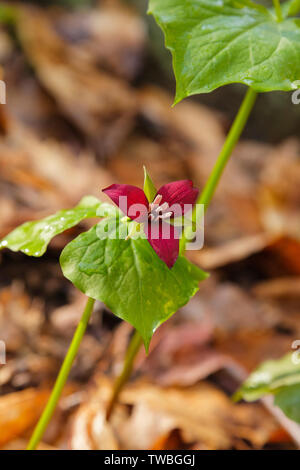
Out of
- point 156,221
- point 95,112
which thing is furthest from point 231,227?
point 156,221

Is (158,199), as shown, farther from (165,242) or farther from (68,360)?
(68,360)

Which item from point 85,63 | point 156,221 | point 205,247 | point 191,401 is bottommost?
point 191,401

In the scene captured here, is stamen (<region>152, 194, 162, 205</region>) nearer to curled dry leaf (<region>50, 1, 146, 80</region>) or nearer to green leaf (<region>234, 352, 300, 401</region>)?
green leaf (<region>234, 352, 300, 401</region>)

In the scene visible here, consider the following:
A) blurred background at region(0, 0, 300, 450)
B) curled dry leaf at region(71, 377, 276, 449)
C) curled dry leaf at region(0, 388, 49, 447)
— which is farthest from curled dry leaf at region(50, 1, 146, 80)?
curled dry leaf at region(0, 388, 49, 447)

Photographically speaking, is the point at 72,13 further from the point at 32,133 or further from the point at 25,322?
the point at 25,322

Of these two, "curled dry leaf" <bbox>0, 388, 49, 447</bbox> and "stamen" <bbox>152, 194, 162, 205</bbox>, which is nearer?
"stamen" <bbox>152, 194, 162, 205</bbox>
